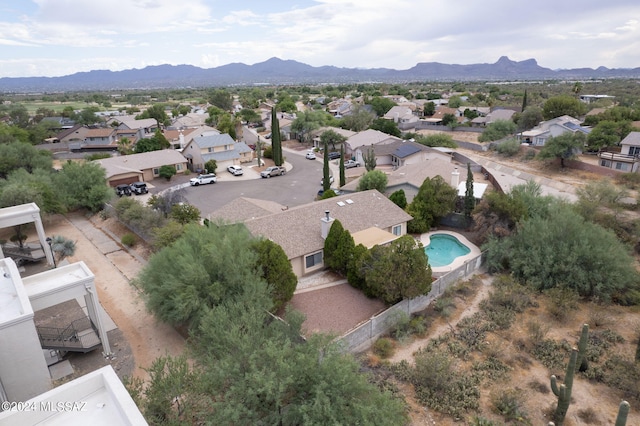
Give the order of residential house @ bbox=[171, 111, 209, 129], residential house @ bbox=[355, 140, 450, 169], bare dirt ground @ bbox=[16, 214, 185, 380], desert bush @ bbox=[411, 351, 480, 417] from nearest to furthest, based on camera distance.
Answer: desert bush @ bbox=[411, 351, 480, 417] < bare dirt ground @ bbox=[16, 214, 185, 380] < residential house @ bbox=[355, 140, 450, 169] < residential house @ bbox=[171, 111, 209, 129]

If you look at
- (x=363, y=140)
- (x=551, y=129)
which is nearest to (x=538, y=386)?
(x=363, y=140)

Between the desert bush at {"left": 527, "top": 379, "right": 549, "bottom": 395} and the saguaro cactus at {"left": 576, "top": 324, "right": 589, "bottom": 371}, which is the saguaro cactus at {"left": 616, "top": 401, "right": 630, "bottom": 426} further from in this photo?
the desert bush at {"left": 527, "top": 379, "right": 549, "bottom": 395}

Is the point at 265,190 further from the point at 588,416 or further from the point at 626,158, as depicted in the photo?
the point at 626,158

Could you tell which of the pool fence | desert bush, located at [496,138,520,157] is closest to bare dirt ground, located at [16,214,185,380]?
the pool fence

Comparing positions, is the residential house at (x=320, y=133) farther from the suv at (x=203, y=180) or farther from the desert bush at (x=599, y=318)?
the desert bush at (x=599, y=318)

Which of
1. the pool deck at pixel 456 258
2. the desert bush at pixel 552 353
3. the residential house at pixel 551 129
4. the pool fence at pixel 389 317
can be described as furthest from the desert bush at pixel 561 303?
the residential house at pixel 551 129

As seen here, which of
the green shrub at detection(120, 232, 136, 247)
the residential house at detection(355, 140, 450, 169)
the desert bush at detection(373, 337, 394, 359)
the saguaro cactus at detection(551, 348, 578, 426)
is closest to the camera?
the saguaro cactus at detection(551, 348, 578, 426)
